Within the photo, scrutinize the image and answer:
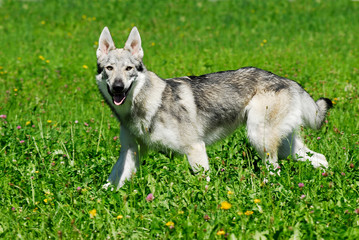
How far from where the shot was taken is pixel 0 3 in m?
17.6

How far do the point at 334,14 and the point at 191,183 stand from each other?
549 inches

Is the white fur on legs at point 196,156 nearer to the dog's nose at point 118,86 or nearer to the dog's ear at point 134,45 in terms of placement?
the dog's nose at point 118,86

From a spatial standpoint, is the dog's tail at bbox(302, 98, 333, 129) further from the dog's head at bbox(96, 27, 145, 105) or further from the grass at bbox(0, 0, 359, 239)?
the dog's head at bbox(96, 27, 145, 105)

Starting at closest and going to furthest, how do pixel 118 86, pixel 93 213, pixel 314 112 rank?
pixel 93 213, pixel 118 86, pixel 314 112

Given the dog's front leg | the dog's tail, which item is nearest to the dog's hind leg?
the dog's tail

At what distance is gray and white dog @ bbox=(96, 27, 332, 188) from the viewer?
178 inches

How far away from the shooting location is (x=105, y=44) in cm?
466

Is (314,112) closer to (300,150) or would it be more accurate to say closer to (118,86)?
(300,150)

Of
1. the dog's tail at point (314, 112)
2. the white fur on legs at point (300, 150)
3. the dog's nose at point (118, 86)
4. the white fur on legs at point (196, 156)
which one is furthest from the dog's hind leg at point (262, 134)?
the dog's nose at point (118, 86)

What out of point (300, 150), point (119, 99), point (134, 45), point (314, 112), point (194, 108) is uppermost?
point (134, 45)

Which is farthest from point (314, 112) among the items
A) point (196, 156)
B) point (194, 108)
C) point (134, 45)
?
point (134, 45)

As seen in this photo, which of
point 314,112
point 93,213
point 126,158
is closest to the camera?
point 93,213

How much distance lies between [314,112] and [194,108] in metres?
1.46

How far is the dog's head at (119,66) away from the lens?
4.29 metres
